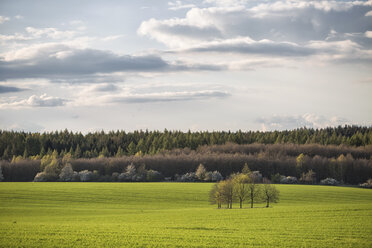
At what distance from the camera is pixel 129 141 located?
178500 millimetres

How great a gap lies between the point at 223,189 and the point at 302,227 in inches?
1286

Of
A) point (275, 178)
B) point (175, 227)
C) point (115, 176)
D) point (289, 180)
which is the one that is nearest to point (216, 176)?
point (275, 178)

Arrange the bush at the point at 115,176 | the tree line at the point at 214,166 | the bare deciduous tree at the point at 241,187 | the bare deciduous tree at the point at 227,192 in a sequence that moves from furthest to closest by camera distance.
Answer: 1. the tree line at the point at 214,166
2. the bush at the point at 115,176
3. the bare deciduous tree at the point at 241,187
4. the bare deciduous tree at the point at 227,192

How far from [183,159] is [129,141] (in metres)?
48.9

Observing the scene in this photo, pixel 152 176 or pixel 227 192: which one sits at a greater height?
pixel 227 192

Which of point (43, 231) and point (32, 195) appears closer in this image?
point (43, 231)

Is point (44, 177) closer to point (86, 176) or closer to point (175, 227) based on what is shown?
point (86, 176)

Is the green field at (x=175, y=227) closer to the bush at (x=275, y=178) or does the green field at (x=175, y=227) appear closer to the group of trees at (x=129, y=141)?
the bush at (x=275, y=178)

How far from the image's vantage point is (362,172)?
435 ft

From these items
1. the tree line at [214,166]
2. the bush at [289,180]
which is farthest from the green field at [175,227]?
the tree line at [214,166]

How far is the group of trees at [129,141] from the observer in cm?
16343

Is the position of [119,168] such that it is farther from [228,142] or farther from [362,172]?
[362,172]

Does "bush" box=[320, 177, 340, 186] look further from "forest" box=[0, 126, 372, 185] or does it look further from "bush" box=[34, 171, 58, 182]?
"bush" box=[34, 171, 58, 182]

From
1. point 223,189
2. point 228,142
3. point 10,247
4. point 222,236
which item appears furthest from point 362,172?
point 10,247
